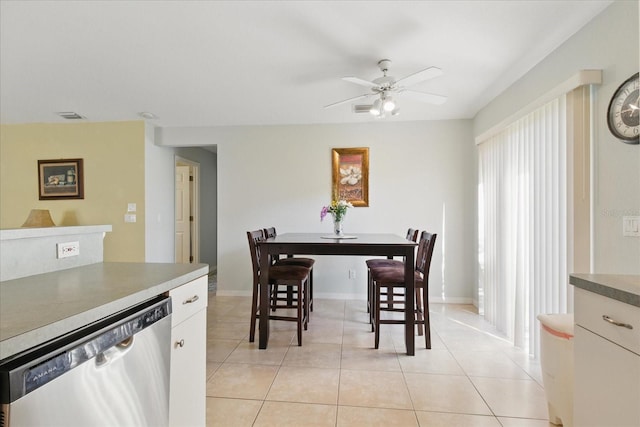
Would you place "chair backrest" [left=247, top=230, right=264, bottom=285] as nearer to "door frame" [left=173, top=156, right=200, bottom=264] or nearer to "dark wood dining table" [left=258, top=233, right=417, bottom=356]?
"dark wood dining table" [left=258, top=233, right=417, bottom=356]

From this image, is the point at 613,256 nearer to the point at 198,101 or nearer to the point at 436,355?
the point at 436,355

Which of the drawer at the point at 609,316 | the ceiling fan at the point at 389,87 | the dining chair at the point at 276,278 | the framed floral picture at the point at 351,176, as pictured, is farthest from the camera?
the framed floral picture at the point at 351,176

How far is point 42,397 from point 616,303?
1.72 meters

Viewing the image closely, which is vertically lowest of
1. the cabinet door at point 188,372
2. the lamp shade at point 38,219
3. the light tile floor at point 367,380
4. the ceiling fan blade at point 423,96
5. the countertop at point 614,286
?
the light tile floor at point 367,380

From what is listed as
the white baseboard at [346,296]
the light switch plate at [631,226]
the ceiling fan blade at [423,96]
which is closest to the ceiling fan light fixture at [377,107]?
the ceiling fan blade at [423,96]

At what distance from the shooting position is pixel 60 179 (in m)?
4.24

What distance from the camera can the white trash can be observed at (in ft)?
5.16

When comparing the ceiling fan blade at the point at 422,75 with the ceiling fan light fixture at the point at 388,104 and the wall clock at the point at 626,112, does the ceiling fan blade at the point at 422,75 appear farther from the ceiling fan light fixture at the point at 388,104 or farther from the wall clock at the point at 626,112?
the wall clock at the point at 626,112


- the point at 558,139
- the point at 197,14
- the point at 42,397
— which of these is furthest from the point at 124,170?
the point at 558,139

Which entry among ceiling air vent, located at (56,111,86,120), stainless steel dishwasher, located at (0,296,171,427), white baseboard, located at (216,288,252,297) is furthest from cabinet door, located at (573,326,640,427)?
ceiling air vent, located at (56,111,86,120)

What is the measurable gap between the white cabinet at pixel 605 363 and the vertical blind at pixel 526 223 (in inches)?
41.2

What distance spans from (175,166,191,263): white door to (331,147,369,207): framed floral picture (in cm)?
291

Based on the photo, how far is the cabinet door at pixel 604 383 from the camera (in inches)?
40.6

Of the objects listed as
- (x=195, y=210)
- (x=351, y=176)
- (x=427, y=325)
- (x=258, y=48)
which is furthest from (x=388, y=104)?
(x=195, y=210)
